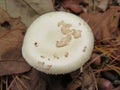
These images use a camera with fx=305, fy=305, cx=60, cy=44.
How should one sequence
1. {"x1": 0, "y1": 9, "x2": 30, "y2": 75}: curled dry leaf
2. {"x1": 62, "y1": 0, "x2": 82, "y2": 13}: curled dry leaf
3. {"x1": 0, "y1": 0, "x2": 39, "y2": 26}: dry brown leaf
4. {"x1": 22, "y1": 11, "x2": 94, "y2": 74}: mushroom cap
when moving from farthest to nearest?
{"x1": 62, "y1": 0, "x2": 82, "y2": 13}: curled dry leaf < {"x1": 0, "y1": 0, "x2": 39, "y2": 26}: dry brown leaf < {"x1": 0, "y1": 9, "x2": 30, "y2": 75}: curled dry leaf < {"x1": 22, "y1": 11, "x2": 94, "y2": 74}: mushroom cap

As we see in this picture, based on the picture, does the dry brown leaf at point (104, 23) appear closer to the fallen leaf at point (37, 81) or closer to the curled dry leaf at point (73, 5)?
the curled dry leaf at point (73, 5)

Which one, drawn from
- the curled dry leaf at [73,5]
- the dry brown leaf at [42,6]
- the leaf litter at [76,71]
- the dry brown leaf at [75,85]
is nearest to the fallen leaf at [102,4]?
the leaf litter at [76,71]

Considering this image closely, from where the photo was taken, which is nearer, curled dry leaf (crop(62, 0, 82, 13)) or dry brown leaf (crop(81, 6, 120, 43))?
dry brown leaf (crop(81, 6, 120, 43))

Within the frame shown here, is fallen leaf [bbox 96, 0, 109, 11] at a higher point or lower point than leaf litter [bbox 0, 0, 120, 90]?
higher

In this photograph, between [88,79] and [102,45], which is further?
[102,45]

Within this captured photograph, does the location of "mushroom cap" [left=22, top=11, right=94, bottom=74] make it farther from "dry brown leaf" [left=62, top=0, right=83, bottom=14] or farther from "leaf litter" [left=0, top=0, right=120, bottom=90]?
"dry brown leaf" [left=62, top=0, right=83, bottom=14]

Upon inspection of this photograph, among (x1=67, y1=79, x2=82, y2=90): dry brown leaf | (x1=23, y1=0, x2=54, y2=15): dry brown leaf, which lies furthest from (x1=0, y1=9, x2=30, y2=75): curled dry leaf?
(x1=67, y1=79, x2=82, y2=90): dry brown leaf

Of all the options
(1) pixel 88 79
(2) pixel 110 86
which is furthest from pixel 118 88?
(1) pixel 88 79

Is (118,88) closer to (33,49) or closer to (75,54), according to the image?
(75,54)

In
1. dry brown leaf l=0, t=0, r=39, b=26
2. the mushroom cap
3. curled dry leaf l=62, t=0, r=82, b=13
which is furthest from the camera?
curled dry leaf l=62, t=0, r=82, b=13
